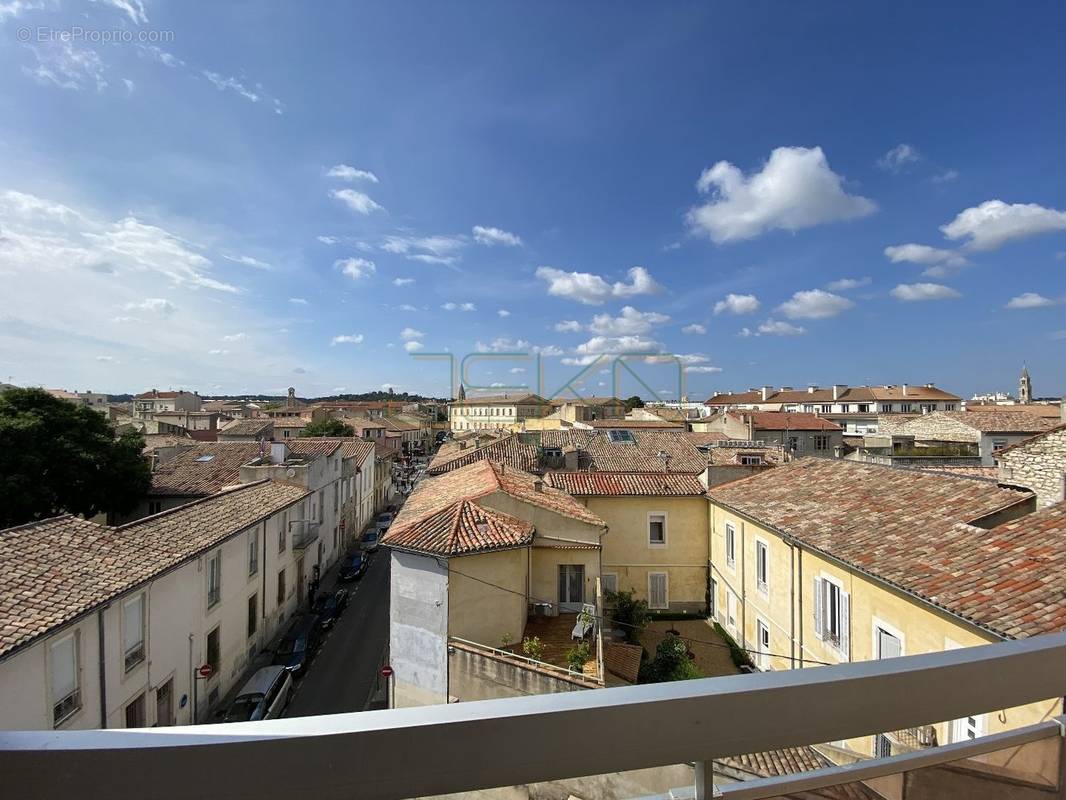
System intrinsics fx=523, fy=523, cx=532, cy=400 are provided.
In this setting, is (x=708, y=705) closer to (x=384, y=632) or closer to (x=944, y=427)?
(x=384, y=632)

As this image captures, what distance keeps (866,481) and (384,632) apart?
1327cm

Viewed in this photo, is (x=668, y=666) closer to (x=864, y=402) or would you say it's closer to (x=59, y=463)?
(x=59, y=463)

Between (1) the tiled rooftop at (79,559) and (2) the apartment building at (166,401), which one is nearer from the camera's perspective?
(1) the tiled rooftop at (79,559)

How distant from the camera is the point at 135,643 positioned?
29.0 ft

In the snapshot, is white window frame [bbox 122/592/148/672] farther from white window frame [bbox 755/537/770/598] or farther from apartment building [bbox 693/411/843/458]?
apartment building [bbox 693/411/843/458]

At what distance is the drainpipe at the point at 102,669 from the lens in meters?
7.87

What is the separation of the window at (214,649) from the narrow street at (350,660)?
1860 millimetres

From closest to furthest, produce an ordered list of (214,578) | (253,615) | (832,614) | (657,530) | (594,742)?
1. (594,742)
2. (832,614)
3. (214,578)
4. (253,615)
5. (657,530)

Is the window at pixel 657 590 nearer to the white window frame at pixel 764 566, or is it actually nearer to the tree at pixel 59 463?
the white window frame at pixel 764 566

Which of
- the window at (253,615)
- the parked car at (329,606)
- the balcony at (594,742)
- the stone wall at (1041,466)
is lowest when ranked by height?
the parked car at (329,606)

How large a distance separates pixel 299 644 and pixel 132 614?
597 centimetres

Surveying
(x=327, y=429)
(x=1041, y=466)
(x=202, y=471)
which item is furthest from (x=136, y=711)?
(x=327, y=429)

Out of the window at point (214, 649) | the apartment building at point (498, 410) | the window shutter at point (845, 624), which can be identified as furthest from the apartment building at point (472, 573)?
the apartment building at point (498, 410)

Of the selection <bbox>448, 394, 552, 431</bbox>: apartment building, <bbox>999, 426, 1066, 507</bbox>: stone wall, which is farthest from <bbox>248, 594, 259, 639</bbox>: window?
<bbox>448, 394, 552, 431</bbox>: apartment building
